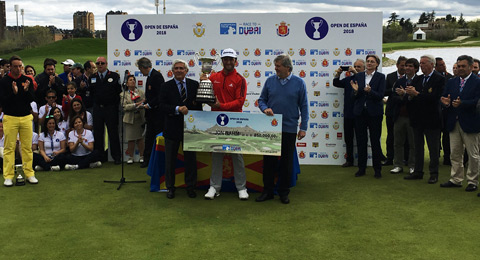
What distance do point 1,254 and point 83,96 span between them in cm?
486

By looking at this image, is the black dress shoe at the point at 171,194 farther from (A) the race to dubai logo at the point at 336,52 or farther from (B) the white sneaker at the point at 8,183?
(A) the race to dubai logo at the point at 336,52

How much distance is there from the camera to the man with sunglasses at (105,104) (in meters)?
8.12

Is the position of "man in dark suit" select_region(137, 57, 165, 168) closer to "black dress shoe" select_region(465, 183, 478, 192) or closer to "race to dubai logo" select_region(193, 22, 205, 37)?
"race to dubai logo" select_region(193, 22, 205, 37)

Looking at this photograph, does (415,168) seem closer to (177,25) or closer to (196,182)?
(196,182)

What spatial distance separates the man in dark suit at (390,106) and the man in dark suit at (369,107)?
0.81 m

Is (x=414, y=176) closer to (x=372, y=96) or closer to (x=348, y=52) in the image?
(x=372, y=96)

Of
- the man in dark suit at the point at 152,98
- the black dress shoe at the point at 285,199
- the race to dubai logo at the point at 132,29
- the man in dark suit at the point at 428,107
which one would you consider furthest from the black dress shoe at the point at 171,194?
the man in dark suit at the point at 428,107

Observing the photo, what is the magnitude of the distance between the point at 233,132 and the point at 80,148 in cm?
349

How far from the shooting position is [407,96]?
6.97 metres

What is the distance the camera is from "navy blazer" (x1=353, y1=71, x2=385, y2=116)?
22.9 feet

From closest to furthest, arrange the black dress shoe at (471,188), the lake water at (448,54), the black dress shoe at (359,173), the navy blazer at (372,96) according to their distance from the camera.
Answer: the black dress shoe at (471,188)
the navy blazer at (372,96)
the black dress shoe at (359,173)
the lake water at (448,54)

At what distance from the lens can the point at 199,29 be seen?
320 inches

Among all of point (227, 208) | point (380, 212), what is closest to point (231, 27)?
point (227, 208)

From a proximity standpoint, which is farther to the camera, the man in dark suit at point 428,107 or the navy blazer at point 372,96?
the navy blazer at point 372,96
